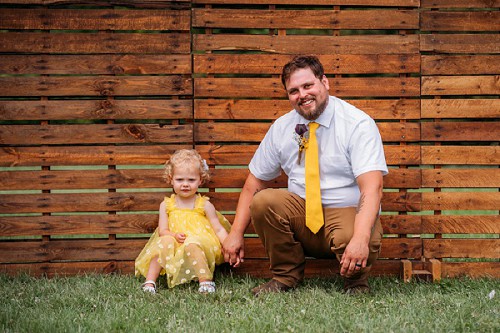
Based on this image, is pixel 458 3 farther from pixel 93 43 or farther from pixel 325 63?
pixel 93 43

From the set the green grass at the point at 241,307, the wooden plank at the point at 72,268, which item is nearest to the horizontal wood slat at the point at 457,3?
the green grass at the point at 241,307

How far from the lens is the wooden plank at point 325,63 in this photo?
410cm

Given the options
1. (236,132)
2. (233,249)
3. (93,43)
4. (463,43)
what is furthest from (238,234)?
(463,43)

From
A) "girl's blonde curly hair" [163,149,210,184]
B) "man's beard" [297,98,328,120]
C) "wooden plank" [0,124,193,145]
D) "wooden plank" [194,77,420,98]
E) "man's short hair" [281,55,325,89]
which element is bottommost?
"girl's blonde curly hair" [163,149,210,184]

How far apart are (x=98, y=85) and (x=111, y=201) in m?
0.80

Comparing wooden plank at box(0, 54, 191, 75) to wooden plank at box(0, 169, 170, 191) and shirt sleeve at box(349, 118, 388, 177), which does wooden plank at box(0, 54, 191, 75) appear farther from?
shirt sleeve at box(349, 118, 388, 177)

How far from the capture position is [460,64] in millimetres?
4125

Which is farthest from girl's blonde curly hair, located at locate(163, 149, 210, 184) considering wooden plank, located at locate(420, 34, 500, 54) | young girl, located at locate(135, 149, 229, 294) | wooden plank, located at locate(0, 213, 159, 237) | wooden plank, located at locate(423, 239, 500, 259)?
wooden plank, located at locate(420, 34, 500, 54)

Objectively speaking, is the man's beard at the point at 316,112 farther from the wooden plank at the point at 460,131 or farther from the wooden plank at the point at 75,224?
the wooden plank at the point at 75,224

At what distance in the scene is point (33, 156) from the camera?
13.5ft

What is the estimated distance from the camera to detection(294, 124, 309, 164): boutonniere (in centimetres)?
370

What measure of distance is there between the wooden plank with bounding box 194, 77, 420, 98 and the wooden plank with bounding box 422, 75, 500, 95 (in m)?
0.08

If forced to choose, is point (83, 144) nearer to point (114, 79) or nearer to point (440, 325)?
point (114, 79)

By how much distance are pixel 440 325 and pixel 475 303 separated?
0.52 metres
